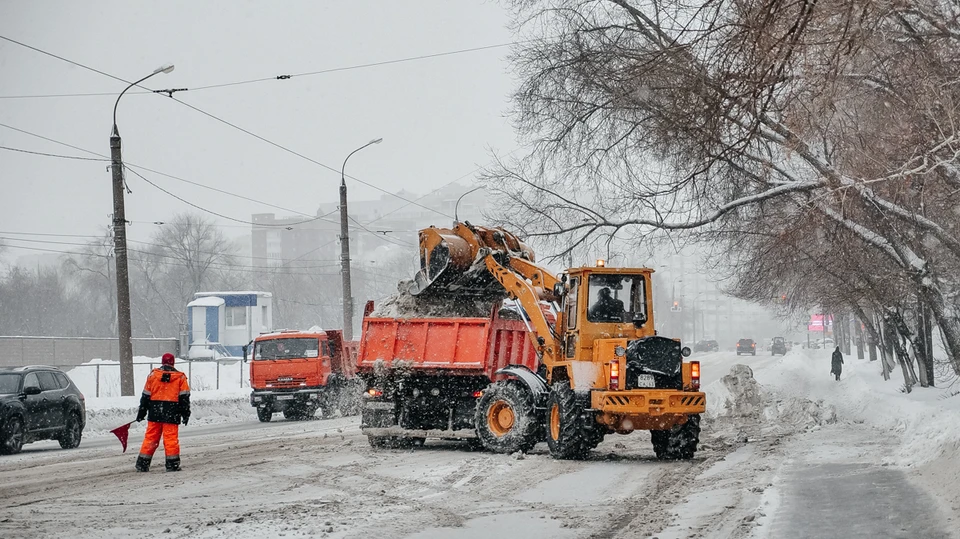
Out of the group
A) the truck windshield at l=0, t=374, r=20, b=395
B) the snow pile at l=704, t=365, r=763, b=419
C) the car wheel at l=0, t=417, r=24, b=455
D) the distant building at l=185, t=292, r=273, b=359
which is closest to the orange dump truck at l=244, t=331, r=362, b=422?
the truck windshield at l=0, t=374, r=20, b=395

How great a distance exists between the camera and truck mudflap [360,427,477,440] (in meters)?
17.6

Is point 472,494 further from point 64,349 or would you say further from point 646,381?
point 64,349

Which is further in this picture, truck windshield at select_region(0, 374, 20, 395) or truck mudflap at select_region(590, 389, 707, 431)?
truck windshield at select_region(0, 374, 20, 395)

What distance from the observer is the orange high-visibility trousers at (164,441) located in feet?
49.1

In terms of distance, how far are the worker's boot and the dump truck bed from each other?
3.87 metres

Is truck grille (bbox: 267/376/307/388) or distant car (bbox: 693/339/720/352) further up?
truck grille (bbox: 267/376/307/388)

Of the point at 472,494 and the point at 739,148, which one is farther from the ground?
the point at 739,148

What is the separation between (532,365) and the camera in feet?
61.8

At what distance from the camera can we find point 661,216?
2200 centimetres

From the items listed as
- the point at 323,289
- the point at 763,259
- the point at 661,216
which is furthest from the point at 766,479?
the point at 323,289

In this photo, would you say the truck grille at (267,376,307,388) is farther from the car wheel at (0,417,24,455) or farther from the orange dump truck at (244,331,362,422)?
the car wheel at (0,417,24,455)

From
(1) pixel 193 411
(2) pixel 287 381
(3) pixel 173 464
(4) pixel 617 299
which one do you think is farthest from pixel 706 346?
(3) pixel 173 464

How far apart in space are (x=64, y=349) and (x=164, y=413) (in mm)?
46128

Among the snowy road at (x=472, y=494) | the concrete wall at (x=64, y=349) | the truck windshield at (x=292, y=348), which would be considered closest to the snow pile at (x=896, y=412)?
the snowy road at (x=472, y=494)
